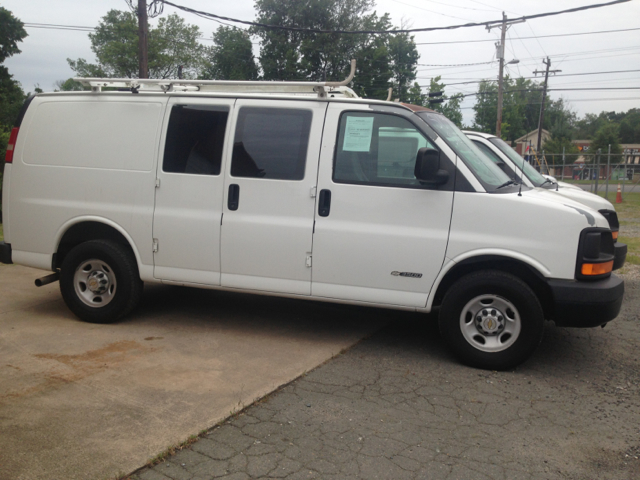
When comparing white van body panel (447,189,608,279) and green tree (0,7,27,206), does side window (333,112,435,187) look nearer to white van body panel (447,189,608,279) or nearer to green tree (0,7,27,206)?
white van body panel (447,189,608,279)

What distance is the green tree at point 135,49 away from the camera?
57.8 metres

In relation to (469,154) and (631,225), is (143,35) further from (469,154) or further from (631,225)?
(631,225)

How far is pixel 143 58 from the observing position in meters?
17.1

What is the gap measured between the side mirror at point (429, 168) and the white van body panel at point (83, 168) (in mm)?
2568

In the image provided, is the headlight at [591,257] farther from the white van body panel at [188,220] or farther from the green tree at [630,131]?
the green tree at [630,131]

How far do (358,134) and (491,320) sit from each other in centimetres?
196

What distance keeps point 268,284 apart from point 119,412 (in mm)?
1874

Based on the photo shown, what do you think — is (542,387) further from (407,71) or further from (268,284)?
(407,71)

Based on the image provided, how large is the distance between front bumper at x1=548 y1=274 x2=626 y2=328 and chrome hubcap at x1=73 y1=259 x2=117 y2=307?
4166mm

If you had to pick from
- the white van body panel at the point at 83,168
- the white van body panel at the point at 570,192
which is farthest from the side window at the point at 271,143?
the white van body panel at the point at 570,192

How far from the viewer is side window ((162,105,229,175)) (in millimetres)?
5484

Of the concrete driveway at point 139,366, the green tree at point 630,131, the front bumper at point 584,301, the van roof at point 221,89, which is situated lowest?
the concrete driveway at point 139,366

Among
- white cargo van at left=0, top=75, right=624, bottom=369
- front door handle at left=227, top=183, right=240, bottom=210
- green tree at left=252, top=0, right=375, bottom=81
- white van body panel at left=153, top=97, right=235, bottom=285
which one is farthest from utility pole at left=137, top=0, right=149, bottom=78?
green tree at left=252, top=0, right=375, bottom=81

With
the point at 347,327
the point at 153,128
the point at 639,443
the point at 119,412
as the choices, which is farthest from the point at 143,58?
the point at 639,443
